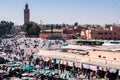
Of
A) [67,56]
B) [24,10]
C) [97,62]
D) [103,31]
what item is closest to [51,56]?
[67,56]

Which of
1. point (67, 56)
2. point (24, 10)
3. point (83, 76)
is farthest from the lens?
point (24, 10)

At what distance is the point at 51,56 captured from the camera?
34.5 metres

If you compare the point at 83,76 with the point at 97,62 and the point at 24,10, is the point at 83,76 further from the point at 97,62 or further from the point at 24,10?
the point at 24,10

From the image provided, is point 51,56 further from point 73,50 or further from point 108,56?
point 108,56

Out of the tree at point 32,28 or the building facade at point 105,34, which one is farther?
the tree at point 32,28

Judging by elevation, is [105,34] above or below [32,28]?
below

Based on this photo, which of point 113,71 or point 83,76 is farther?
point 83,76

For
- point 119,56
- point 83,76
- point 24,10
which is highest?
point 24,10

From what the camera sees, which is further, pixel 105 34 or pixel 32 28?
pixel 32 28

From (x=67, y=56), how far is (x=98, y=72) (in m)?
6.96

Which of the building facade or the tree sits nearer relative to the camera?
the building facade

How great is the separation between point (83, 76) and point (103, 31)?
47985 mm

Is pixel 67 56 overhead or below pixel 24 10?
below

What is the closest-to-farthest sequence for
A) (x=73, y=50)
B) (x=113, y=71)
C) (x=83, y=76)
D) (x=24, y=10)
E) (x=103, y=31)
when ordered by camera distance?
(x=113, y=71)
(x=83, y=76)
(x=73, y=50)
(x=103, y=31)
(x=24, y=10)
